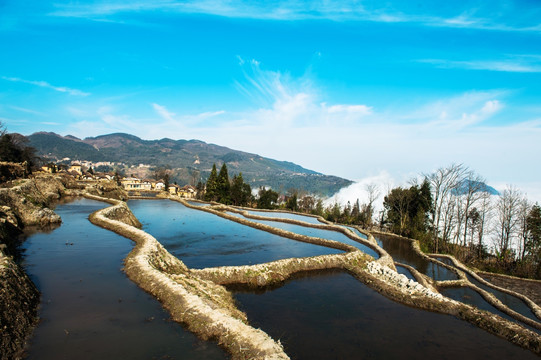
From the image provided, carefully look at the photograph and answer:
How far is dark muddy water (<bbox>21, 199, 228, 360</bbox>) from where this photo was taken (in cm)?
795

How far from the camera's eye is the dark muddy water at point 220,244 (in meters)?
20.0

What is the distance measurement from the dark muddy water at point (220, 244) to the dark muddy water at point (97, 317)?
5.94 meters

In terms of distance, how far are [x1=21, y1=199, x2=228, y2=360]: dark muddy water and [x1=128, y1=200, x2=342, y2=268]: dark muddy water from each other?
5.94 metres

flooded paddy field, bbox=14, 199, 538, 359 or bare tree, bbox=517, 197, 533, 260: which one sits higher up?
bare tree, bbox=517, 197, 533, 260

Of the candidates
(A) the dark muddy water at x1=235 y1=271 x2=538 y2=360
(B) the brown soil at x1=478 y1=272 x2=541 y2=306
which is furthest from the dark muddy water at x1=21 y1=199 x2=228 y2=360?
(B) the brown soil at x1=478 y1=272 x2=541 y2=306

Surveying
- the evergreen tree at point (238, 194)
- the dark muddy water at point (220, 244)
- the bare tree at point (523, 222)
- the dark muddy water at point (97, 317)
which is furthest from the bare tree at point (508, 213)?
the evergreen tree at point (238, 194)

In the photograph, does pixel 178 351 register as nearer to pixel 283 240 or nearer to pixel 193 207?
pixel 283 240

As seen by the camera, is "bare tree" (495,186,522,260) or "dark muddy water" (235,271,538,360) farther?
"bare tree" (495,186,522,260)

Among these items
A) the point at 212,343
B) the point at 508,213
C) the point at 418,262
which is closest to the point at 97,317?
the point at 212,343

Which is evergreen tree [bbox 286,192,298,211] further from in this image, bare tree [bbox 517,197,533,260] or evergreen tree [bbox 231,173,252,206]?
bare tree [bbox 517,197,533,260]

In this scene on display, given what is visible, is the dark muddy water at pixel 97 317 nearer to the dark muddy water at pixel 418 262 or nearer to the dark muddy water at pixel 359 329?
the dark muddy water at pixel 359 329

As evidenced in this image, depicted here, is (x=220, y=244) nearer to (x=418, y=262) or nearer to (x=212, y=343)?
(x=212, y=343)

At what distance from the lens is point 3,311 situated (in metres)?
7.98

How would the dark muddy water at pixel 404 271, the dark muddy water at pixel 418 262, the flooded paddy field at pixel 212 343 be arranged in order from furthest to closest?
the dark muddy water at pixel 418 262
the dark muddy water at pixel 404 271
the flooded paddy field at pixel 212 343
